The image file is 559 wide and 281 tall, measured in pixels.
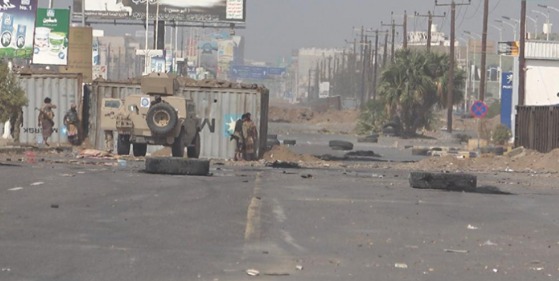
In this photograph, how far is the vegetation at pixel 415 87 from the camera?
82062 millimetres

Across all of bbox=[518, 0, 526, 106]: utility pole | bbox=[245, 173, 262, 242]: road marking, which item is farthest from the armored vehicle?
bbox=[518, 0, 526, 106]: utility pole

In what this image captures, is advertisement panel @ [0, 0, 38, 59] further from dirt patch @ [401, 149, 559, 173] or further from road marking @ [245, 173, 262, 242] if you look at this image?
road marking @ [245, 173, 262, 242]

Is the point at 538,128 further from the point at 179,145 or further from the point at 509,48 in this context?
the point at 509,48

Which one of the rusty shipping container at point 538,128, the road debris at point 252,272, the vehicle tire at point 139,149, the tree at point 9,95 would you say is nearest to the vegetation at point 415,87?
the rusty shipping container at point 538,128

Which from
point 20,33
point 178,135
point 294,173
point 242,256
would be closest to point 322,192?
point 294,173

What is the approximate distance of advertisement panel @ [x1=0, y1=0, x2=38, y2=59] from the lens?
4944 centimetres

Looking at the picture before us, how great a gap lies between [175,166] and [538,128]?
25960mm

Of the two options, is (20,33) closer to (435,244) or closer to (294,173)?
(294,173)

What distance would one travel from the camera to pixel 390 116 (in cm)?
8550

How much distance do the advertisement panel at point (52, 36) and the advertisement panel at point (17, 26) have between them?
12.4 metres

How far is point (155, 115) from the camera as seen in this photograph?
109 feet

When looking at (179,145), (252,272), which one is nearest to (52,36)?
(179,145)

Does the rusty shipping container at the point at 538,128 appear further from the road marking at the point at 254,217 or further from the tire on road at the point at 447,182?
the road marking at the point at 254,217

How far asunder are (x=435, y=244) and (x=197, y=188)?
22.9 ft
